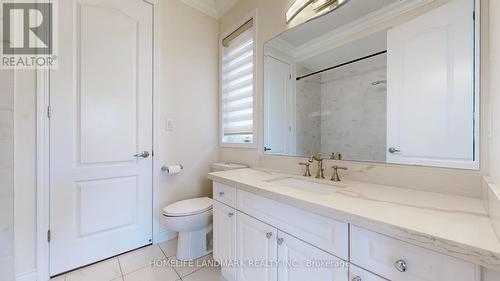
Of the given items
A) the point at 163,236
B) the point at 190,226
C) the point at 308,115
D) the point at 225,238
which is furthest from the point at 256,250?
the point at 163,236

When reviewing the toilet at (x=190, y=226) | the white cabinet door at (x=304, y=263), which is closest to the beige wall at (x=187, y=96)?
the toilet at (x=190, y=226)

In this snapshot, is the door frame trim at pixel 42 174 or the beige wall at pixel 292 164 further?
the door frame trim at pixel 42 174

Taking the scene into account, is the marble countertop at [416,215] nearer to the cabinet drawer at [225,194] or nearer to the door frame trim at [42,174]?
the cabinet drawer at [225,194]

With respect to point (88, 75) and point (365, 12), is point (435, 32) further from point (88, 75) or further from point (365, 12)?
point (88, 75)

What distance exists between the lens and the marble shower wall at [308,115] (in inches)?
59.6

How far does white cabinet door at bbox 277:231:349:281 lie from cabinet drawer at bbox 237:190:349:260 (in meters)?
0.03

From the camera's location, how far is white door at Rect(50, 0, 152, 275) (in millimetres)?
1547

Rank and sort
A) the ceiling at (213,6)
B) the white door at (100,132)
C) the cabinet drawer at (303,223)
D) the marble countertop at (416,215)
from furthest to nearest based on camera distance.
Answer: the ceiling at (213,6) → the white door at (100,132) → the cabinet drawer at (303,223) → the marble countertop at (416,215)

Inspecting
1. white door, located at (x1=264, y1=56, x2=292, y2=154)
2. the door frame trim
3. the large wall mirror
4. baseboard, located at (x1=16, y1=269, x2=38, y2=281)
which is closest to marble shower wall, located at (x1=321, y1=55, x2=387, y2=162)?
the large wall mirror

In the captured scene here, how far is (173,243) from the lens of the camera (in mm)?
2021

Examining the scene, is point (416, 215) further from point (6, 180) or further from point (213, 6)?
point (213, 6)

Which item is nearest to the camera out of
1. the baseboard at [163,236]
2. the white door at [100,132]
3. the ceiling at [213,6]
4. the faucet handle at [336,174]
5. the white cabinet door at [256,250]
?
the white cabinet door at [256,250]

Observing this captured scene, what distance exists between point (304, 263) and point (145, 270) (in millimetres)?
1333

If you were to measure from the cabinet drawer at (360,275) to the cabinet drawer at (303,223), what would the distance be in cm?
4
